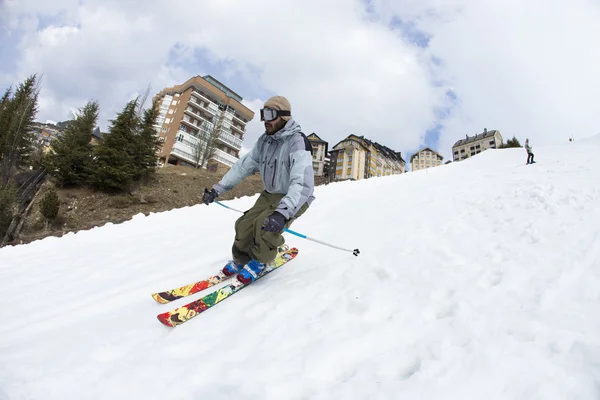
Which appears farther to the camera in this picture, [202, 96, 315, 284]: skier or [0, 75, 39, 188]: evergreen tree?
[0, 75, 39, 188]: evergreen tree

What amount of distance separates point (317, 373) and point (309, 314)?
87cm

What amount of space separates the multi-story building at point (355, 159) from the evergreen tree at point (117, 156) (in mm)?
54604

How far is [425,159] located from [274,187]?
12305cm

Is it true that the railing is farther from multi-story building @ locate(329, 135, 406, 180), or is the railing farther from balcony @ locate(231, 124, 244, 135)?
multi-story building @ locate(329, 135, 406, 180)

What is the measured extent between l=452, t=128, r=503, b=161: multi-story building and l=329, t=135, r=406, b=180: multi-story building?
3420 cm

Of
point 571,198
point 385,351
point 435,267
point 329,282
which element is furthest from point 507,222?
point 385,351

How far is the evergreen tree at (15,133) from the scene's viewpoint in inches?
973

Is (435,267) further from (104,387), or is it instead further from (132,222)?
(132,222)

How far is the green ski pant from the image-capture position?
3656mm

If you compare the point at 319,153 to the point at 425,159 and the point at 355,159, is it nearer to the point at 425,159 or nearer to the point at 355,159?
the point at 355,159

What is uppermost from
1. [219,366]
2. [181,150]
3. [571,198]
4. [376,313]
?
[181,150]

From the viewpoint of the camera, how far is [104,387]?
6.21 feet

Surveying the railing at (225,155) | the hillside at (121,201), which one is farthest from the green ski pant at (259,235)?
the railing at (225,155)

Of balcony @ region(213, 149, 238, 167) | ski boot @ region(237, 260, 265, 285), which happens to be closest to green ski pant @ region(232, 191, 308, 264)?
ski boot @ region(237, 260, 265, 285)
